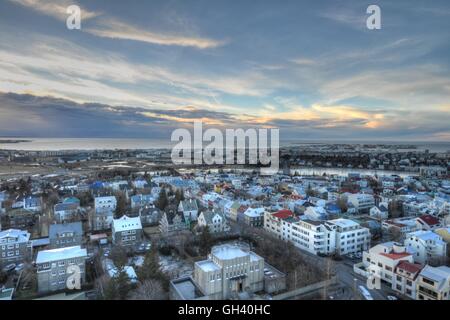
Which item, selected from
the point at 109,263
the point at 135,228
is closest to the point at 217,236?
the point at 135,228

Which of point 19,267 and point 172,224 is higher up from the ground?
point 172,224

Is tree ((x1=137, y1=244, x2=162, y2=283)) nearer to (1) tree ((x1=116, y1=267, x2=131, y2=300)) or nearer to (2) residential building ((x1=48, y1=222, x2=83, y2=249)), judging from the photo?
(1) tree ((x1=116, y1=267, x2=131, y2=300))

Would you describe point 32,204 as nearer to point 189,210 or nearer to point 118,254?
point 189,210

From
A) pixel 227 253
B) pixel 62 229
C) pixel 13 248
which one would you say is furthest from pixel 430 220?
pixel 13 248

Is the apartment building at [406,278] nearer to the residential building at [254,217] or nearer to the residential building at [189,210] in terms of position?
the residential building at [254,217]

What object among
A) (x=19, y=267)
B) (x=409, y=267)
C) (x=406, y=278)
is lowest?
(x=19, y=267)
